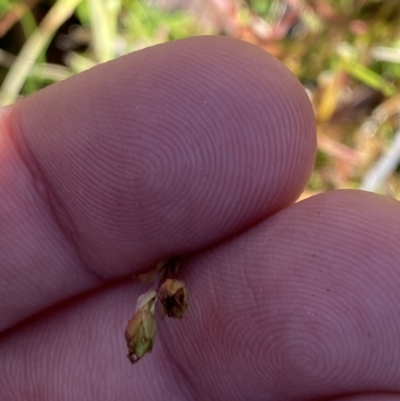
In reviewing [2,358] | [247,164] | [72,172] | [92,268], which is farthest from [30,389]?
[247,164]

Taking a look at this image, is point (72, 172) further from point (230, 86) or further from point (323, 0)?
point (323, 0)

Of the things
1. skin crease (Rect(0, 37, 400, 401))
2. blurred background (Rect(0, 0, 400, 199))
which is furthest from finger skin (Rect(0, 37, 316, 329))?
blurred background (Rect(0, 0, 400, 199))

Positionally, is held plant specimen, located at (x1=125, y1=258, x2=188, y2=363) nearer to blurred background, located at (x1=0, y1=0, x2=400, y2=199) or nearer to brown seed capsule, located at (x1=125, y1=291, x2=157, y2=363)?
brown seed capsule, located at (x1=125, y1=291, x2=157, y2=363)

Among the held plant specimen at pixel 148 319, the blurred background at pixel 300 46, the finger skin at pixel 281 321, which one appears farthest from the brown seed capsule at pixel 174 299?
the blurred background at pixel 300 46

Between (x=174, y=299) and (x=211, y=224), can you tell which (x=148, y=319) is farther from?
(x=211, y=224)

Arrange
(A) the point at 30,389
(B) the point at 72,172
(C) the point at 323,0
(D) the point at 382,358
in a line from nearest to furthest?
(D) the point at 382,358 < (B) the point at 72,172 < (A) the point at 30,389 < (C) the point at 323,0

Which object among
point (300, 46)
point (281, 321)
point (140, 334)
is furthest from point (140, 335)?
point (300, 46)
